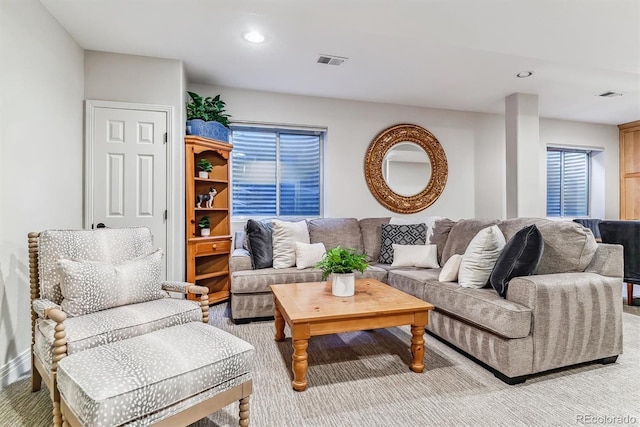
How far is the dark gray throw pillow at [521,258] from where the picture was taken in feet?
6.62

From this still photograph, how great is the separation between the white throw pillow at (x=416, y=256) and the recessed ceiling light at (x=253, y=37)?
2.47m

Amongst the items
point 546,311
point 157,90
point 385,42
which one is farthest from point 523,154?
point 157,90

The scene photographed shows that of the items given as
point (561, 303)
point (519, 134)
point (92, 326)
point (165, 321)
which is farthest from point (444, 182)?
point (92, 326)

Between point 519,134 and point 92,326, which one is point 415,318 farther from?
point 519,134

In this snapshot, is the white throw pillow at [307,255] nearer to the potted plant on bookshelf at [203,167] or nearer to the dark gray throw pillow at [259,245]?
the dark gray throw pillow at [259,245]

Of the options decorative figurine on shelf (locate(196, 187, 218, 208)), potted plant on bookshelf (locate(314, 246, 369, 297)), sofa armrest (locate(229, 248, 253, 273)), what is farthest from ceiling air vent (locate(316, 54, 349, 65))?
sofa armrest (locate(229, 248, 253, 273))

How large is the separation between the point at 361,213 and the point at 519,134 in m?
2.26

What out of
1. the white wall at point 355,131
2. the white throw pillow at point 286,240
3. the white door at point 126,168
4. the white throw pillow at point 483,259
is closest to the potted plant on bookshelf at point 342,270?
the white throw pillow at point 483,259

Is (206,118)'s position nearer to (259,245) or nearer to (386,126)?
(259,245)

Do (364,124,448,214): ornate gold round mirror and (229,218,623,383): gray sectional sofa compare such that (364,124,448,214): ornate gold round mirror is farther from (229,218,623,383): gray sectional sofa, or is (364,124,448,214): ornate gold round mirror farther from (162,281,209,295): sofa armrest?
(162,281,209,295): sofa armrest

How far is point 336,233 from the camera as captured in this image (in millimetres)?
3740

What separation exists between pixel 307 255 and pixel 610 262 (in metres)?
2.35

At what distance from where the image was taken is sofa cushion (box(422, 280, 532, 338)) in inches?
72.8

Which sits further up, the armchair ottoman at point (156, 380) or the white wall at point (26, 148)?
the white wall at point (26, 148)
